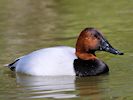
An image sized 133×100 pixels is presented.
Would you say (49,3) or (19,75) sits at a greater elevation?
(49,3)

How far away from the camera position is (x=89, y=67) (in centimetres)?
973

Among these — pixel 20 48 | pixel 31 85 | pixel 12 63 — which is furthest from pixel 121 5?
pixel 31 85

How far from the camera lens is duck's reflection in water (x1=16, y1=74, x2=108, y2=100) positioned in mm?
8484

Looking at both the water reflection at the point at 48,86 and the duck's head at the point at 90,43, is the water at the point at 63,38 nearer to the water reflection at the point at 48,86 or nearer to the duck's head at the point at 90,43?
the water reflection at the point at 48,86

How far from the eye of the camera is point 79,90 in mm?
8781

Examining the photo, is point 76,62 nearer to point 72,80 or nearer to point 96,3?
point 72,80

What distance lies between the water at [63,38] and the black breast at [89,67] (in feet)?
0.30

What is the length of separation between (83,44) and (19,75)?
103cm

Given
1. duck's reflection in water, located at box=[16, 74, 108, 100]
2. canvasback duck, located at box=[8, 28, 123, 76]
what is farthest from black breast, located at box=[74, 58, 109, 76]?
duck's reflection in water, located at box=[16, 74, 108, 100]

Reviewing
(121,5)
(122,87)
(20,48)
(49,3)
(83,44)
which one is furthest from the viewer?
(49,3)

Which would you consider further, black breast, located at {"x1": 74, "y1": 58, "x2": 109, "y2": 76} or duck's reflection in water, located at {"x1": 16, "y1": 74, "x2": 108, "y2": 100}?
black breast, located at {"x1": 74, "y1": 58, "x2": 109, "y2": 76}

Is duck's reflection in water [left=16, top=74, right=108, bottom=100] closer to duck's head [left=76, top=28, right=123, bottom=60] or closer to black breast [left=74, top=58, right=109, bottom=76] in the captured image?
black breast [left=74, top=58, right=109, bottom=76]

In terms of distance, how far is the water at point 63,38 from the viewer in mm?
8648

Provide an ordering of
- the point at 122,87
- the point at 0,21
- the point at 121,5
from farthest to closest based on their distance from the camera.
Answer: the point at 121,5
the point at 0,21
the point at 122,87
